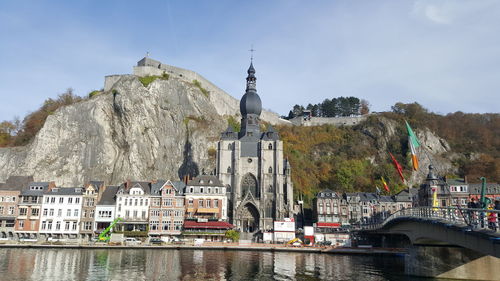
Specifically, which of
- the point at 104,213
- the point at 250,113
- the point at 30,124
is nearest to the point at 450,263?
the point at 104,213

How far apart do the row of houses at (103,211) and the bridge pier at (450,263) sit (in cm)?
2972

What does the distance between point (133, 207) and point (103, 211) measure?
4303 mm

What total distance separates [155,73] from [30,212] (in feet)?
135

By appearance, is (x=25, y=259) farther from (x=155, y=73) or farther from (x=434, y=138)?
(x=434, y=138)

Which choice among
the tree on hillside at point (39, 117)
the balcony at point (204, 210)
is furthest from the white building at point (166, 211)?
the tree on hillside at point (39, 117)

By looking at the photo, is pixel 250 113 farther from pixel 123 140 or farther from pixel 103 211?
pixel 103 211

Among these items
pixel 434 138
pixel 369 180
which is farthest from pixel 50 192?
pixel 434 138

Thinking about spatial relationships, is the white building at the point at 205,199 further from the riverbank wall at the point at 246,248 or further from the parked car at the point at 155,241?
the riverbank wall at the point at 246,248

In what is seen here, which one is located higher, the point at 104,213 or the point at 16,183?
the point at 16,183

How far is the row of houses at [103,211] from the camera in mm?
53562

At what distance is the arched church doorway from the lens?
205 ft

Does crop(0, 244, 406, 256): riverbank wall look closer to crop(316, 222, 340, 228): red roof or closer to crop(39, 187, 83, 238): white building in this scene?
crop(39, 187, 83, 238): white building

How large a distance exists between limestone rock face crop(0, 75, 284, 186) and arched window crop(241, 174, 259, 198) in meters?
8.64

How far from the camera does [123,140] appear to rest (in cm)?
7194
